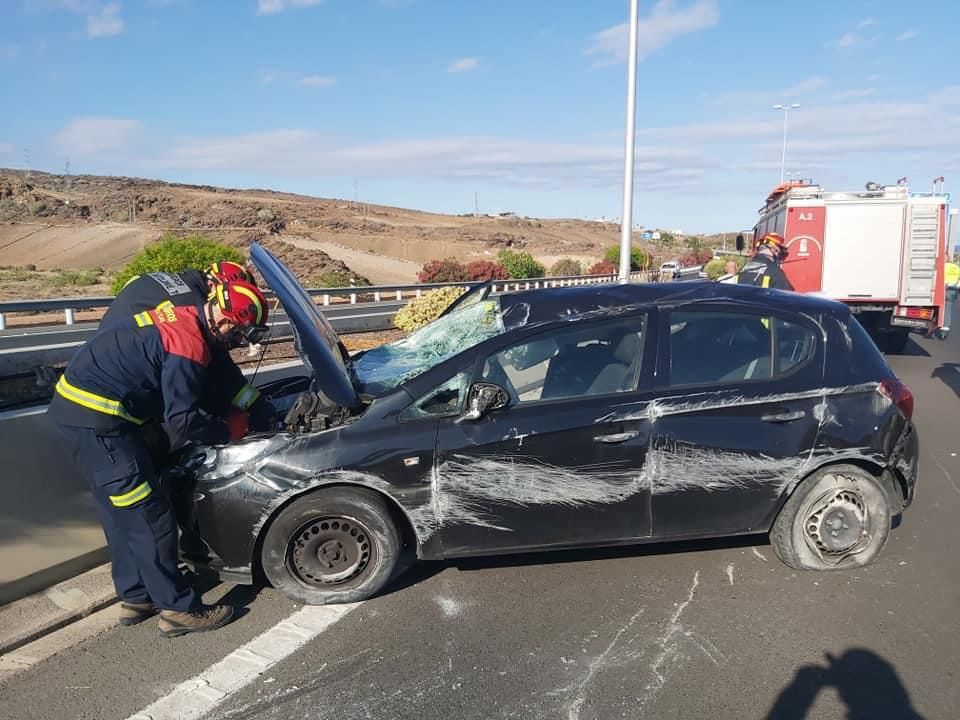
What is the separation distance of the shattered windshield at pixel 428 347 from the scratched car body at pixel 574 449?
44 millimetres

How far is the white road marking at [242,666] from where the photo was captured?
3.25 metres

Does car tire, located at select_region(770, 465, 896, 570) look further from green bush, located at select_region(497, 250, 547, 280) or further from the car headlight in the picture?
green bush, located at select_region(497, 250, 547, 280)

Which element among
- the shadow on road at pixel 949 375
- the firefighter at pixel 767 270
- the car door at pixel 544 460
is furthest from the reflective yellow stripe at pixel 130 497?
the shadow on road at pixel 949 375

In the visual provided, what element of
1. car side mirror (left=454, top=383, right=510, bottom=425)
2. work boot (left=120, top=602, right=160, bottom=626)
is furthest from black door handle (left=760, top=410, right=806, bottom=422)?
work boot (left=120, top=602, right=160, bottom=626)

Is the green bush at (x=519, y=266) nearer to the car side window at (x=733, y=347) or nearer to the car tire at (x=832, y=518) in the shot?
the car side window at (x=733, y=347)

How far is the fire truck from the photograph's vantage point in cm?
1295

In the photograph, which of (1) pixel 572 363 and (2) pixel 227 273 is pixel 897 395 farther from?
(2) pixel 227 273

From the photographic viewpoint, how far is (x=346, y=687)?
3.38 metres

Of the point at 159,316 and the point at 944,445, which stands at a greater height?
the point at 159,316

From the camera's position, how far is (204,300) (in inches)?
154

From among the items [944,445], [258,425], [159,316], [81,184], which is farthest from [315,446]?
[81,184]

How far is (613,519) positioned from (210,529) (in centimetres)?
205

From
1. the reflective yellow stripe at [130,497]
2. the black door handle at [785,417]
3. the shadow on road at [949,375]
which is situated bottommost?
the shadow on road at [949,375]

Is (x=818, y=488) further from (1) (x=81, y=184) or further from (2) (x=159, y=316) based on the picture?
(1) (x=81, y=184)
